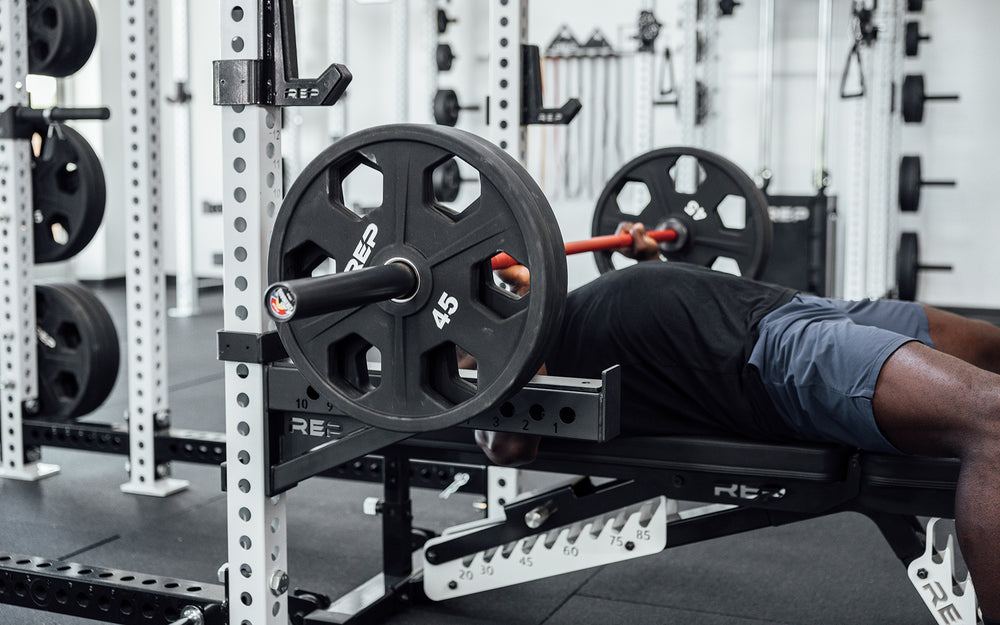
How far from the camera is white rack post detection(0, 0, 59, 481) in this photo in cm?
311

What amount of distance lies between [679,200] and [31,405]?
211 centimetres

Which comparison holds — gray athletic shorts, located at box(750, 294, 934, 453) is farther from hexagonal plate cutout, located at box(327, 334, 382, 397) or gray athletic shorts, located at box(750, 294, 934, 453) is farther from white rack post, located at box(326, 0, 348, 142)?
white rack post, located at box(326, 0, 348, 142)

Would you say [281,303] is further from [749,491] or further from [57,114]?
[57,114]

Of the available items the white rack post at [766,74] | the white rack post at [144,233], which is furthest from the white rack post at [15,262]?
the white rack post at [766,74]

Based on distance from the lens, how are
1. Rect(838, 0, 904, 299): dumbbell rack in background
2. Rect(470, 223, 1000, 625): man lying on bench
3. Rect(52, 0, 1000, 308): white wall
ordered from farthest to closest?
Rect(52, 0, 1000, 308): white wall
Rect(838, 0, 904, 299): dumbbell rack in background
Rect(470, 223, 1000, 625): man lying on bench

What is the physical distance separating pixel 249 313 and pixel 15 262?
184cm

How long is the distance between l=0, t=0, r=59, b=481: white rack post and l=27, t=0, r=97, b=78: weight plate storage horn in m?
0.05

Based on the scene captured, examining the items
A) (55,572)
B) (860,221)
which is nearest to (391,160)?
(55,572)

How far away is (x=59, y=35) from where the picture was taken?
310 centimetres

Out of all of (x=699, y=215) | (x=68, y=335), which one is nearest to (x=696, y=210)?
(x=699, y=215)

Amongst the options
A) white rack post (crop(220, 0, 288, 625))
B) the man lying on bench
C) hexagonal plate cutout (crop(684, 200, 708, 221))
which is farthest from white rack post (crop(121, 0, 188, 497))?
hexagonal plate cutout (crop(684, 200, 708, 221))

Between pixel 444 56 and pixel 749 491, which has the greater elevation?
pixel 444 56

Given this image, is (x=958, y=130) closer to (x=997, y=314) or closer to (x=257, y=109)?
(x=997, y=314)

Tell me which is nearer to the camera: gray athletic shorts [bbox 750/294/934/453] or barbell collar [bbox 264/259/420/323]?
barbell collar [bbox 264/259/420/323]
